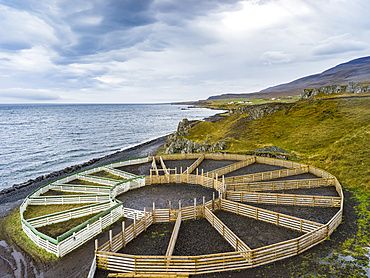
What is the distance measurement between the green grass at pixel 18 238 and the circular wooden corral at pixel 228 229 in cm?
671

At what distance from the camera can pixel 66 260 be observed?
1789 cm

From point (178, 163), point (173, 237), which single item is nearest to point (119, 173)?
point (178, 163)

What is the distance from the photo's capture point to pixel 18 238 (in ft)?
72.9

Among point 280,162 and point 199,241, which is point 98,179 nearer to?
point 199,241

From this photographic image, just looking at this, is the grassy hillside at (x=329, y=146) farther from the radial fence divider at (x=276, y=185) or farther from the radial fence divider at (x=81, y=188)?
the radial fence divider at (x=81, y=188)

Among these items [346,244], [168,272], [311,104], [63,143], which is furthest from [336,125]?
[63,143]

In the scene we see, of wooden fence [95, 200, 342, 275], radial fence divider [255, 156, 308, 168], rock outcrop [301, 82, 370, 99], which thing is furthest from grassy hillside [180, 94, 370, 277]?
rock outcrop [301, 82, 370, 99]

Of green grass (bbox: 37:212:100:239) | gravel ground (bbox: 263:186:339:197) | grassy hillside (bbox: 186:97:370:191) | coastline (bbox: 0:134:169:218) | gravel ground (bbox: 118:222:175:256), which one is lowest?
coastline (bbox: 0:134:169:218)

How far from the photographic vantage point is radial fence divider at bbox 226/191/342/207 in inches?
911

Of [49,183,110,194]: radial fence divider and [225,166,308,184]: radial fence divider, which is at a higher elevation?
[225,166,308,184]: radial fence divider

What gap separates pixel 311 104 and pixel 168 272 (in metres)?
64.1

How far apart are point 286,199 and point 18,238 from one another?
28627mm

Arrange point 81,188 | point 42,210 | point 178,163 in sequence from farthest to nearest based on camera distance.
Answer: point 178,163 < point 81,188 < point 42,210

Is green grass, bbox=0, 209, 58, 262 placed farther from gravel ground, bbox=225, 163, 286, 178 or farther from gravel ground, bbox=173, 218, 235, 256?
gravel ground, bbox=225, 163, 286, 178
